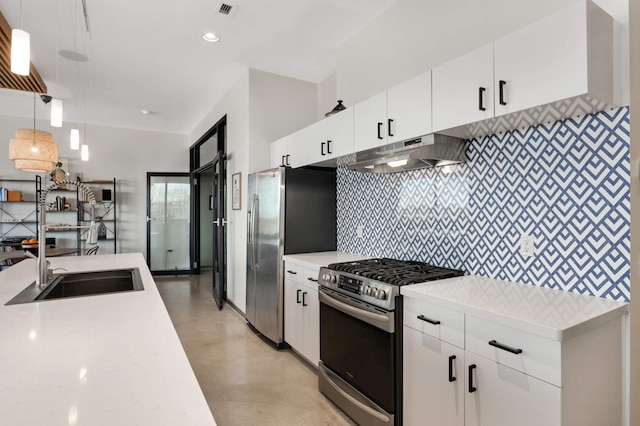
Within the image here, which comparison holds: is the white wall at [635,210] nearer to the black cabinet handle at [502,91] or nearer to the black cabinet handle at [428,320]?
the black cabinet handle at [502,91]

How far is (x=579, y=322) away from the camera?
52.4 inches

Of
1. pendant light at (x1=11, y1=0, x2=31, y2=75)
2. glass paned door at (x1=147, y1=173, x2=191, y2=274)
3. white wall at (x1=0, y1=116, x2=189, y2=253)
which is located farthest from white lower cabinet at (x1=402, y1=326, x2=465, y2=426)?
white wall at (x1=0, y1=116, x2=189, y2=253)

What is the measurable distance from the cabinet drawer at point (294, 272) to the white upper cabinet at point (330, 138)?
0.95 m

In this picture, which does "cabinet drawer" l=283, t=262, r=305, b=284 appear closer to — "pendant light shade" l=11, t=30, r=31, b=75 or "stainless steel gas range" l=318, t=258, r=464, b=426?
"stainless steel gas range" l=318, t=258, r=464, b=426

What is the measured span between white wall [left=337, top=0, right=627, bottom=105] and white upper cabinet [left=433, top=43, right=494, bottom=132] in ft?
1.24

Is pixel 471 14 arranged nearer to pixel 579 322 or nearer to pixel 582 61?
pixel 582 61

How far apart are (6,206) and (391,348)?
7.14 m

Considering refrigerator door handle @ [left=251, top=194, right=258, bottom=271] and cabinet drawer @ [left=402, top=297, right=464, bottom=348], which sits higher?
refrigerator door handle @ [left=251, top=194, right=258, bottom=271]

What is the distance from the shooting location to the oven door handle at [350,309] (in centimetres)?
198

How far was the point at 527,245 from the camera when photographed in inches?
76.7

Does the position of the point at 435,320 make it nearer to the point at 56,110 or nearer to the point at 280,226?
the point at 280,226

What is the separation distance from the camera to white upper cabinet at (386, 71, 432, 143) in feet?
6.87

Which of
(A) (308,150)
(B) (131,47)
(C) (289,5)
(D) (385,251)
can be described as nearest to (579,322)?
(D) (385,251)

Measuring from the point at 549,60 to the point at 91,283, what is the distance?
→ 3.01 m
